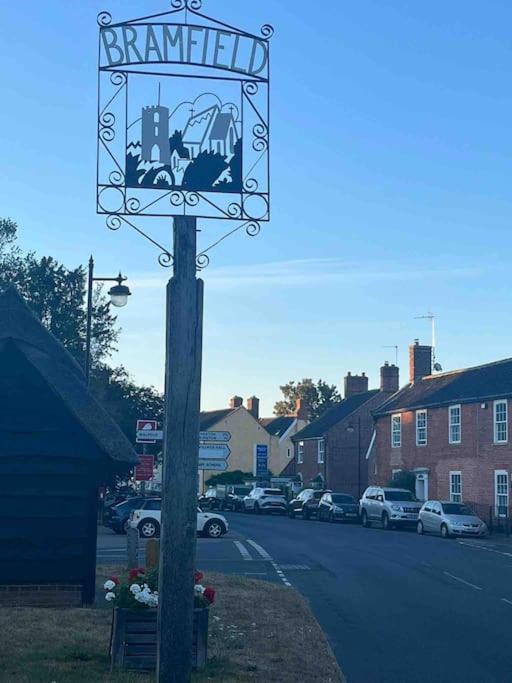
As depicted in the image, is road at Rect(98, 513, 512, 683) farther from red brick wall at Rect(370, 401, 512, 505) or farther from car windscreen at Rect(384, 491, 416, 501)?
red brick wall at Rect(370, 401, 512, 505)

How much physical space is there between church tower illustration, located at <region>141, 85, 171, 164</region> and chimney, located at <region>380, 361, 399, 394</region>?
5934 cm

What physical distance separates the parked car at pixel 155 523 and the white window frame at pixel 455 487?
1544 centimetres

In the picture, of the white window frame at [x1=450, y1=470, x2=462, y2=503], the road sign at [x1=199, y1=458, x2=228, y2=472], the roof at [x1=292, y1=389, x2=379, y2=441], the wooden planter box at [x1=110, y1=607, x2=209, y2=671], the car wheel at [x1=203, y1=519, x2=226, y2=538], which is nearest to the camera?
the wooden planter box at [x1=110, y1=607, x2=209, y2=671]

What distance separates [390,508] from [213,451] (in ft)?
86.6

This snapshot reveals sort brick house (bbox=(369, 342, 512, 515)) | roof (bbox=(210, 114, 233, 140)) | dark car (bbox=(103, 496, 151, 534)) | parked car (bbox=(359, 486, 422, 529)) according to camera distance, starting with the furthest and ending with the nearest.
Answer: brick house (bbox=(369, 342, 512, 515)) → parked car (bbox=(359, 486, 422, 529)) → dark car (bbox=(103, 496, 151, 534)) → roof (bbox=(210, 114, 233, 140))

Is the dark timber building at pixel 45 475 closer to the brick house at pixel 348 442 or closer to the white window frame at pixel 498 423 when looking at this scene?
the white window frame at pixel 498 423

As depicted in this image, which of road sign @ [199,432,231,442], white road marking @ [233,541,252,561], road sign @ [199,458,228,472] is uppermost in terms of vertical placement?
road sign @ [199,432,231,442]

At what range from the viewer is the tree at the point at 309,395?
418 ft

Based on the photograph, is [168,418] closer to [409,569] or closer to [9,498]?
[9,498]

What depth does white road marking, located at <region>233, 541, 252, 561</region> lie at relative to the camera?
2874cm

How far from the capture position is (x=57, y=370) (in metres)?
16.0

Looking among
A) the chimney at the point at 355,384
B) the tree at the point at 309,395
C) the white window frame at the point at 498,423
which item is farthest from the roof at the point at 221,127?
the tree at the point at 309,395

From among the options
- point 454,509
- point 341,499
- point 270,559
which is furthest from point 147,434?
point 341,499

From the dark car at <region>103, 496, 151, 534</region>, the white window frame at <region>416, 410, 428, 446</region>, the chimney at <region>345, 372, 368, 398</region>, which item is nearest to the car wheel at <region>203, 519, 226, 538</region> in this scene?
the dark car at <region>103, 496, 151, 534</region>
